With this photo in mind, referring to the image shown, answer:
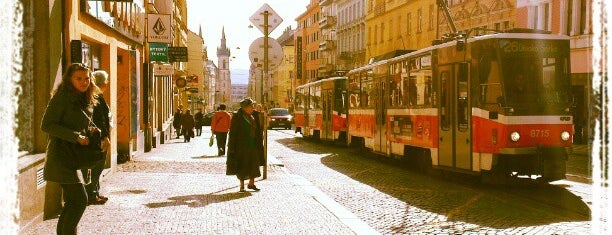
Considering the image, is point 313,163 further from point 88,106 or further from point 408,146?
point 88,106

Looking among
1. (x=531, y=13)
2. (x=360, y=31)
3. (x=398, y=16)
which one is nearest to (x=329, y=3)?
(x=360, y=31)

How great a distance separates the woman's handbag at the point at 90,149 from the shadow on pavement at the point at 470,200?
398 cm

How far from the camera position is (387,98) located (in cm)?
1986

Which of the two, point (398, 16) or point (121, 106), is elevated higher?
point (398, 16)

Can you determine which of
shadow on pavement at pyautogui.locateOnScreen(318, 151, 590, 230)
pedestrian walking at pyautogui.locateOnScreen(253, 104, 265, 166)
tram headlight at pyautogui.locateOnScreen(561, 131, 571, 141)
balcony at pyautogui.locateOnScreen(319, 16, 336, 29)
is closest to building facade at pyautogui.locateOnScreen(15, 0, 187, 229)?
pedestrian walking at pyautogui.locateOnScreen(253, 104, 265, 166)

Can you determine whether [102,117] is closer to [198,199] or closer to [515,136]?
[198,199]

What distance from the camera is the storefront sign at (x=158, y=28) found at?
24091mm

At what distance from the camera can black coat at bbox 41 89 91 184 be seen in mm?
7008

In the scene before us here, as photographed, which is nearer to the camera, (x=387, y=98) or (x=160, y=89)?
Answer: (x=387, y=98)

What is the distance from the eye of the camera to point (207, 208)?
1066 cm

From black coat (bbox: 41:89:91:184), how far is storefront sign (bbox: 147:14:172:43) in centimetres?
1708

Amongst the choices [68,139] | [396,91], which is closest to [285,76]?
[396,91]

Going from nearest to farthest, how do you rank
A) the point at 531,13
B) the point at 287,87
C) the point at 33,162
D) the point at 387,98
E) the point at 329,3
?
the point at 33,162
the point at 387,98
the point at 531,13
the point at 329,3
the point at 287,87

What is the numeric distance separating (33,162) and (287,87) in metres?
127
